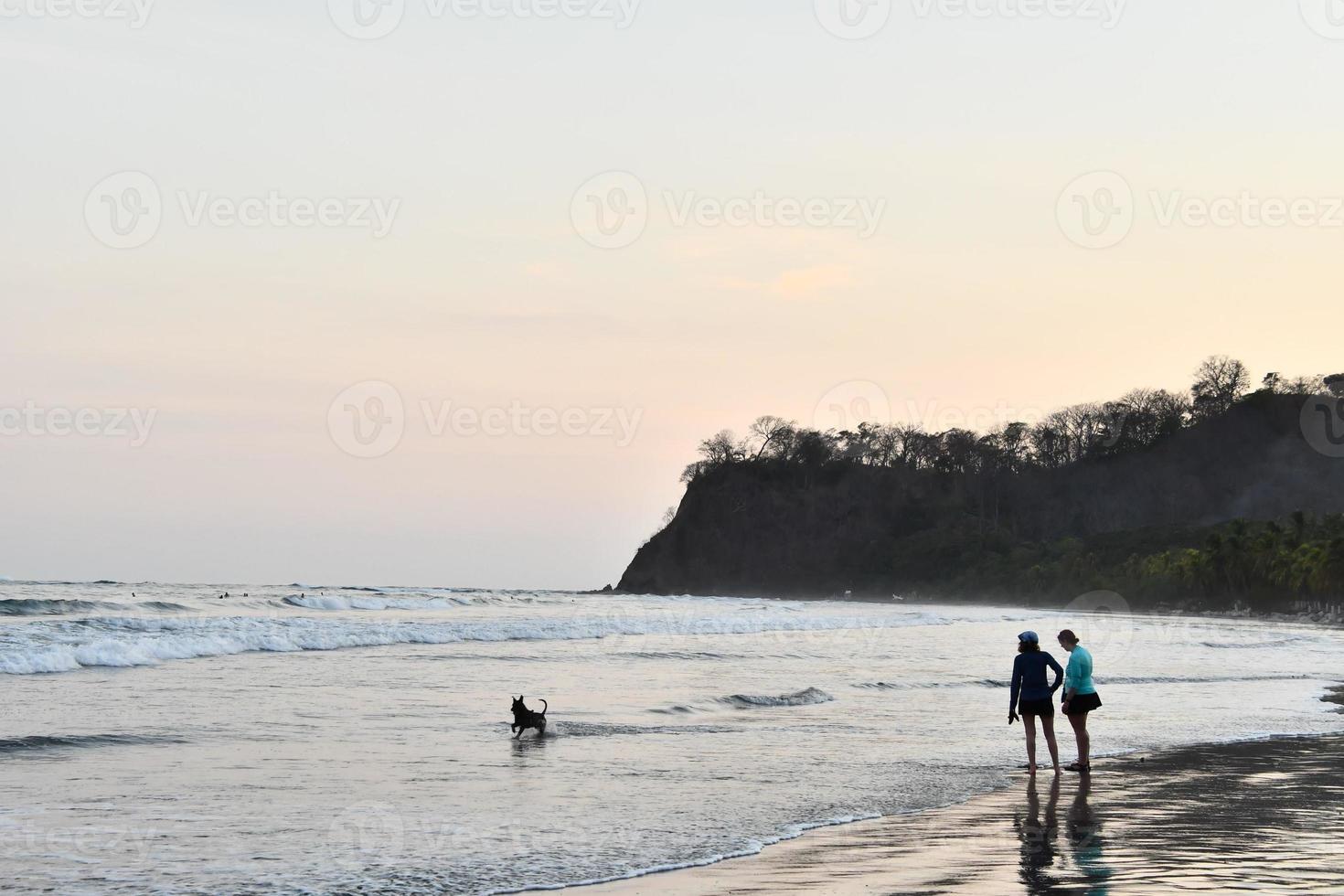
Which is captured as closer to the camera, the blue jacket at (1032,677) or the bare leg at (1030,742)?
A: the bare leg at (1030,742)

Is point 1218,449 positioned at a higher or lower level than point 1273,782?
higher

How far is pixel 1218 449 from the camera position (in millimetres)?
167500

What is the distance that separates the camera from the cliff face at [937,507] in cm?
16312

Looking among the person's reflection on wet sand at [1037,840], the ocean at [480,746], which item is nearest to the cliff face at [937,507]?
the ocean at [480,746]

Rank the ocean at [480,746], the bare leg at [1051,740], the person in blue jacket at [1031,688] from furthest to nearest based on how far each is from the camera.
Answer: the person in blue jacket at [1031,688], the bare leg at [1051,740], the ocean at [480,746]

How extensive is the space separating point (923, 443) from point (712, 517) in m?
34.6

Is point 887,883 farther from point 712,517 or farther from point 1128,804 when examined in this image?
point 712,517

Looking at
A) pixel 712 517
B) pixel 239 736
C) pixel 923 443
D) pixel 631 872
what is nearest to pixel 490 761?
pixel 239 736

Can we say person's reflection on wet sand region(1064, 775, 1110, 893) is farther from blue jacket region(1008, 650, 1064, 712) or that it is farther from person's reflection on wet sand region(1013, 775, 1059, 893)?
blue jacket region(1008, 650, 1064, 712)

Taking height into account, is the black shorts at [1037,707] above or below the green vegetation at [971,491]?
below

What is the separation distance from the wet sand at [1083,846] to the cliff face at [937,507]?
143 meters

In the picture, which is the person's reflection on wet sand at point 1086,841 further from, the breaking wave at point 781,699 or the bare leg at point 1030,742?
the breaking wave at point 781,699

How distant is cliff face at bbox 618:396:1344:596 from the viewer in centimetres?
16312

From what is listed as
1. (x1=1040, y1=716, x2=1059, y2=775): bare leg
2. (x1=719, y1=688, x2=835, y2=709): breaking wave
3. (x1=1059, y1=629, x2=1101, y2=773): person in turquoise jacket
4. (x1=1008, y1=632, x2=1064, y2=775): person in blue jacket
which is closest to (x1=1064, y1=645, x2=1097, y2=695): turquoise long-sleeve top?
(x1=1059, y1=629, x2=1101, y2=773): person in turquoise jacket
